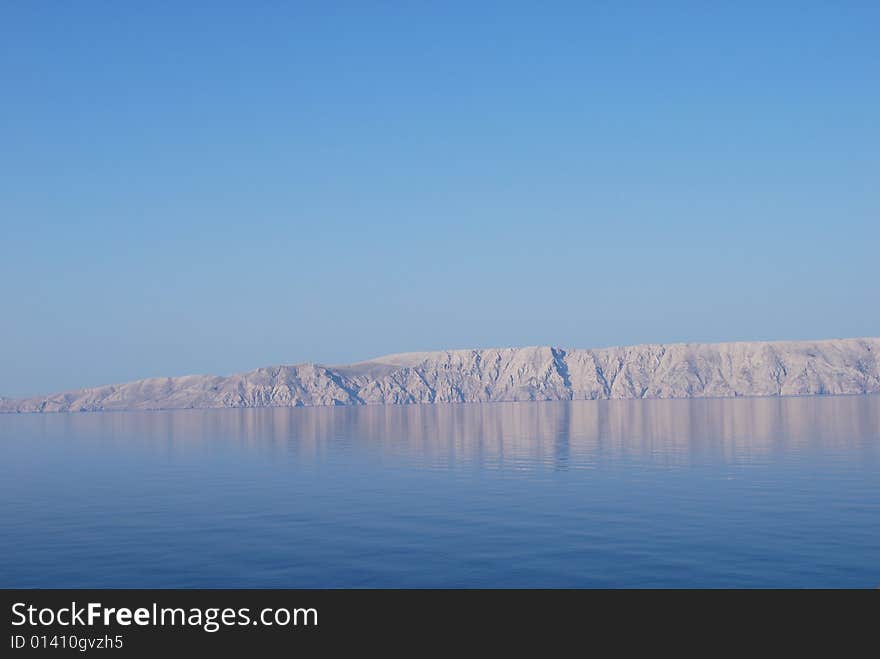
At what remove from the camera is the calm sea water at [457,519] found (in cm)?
3597

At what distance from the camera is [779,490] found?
6162cm

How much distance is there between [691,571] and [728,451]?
222ft

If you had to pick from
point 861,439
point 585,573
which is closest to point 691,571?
point 585,573

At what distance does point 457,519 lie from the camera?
51.2m

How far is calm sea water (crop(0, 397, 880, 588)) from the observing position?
35969mm

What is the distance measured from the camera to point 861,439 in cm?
11006

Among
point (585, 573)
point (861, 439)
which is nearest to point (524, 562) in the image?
point (585, 573)
